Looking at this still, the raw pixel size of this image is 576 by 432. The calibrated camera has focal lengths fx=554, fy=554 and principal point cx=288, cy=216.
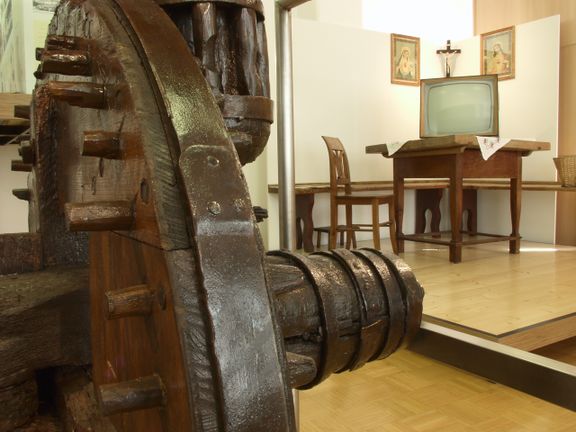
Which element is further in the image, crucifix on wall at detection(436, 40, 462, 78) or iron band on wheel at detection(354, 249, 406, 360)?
crucifix on wall at detection(436, 40, 462, 78)

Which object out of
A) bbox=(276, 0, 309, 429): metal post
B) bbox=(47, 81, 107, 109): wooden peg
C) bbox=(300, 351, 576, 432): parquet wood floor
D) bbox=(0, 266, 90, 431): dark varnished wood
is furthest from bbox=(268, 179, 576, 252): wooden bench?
bbox=(47, 81, 107, 109): wooden peg

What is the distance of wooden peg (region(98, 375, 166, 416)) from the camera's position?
336mm

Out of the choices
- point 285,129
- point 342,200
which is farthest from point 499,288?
point 285,129

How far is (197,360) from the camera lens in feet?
0.96

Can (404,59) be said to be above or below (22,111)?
above

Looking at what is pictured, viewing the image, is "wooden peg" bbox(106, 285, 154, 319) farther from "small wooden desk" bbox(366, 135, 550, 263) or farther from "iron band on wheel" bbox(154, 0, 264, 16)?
"small wooden desk" bbox(366, 135, 550, 263)

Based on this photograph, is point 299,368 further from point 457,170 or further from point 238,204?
point 457,170

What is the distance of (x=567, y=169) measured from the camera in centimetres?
431

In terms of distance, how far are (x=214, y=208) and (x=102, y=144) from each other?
0.11 meters

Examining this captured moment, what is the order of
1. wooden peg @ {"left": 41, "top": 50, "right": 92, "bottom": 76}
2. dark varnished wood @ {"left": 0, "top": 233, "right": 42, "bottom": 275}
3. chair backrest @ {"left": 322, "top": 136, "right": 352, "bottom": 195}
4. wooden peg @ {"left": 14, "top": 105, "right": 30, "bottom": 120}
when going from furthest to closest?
chair backrest @ {"left": 322, "top": 136, "right": 352, "bottom": 195} < wooden peg @ {"left": 14, "top": 105, "right": 30, "bottom": 120} < dark varnished wood @ {"left": 0, "top": 233, "right": 42, "bottom": 275} < wooden peg @ {"left": 41, "top": 50, "right": 92, "bottom": 76}

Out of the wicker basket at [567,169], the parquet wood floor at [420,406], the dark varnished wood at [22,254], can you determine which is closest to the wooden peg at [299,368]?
the dark varnished wood at [22,254]

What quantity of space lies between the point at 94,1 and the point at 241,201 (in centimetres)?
24

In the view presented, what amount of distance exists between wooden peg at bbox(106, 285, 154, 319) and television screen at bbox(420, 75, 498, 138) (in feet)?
16.3

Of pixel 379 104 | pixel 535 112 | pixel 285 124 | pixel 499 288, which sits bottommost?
pixel 499 288
